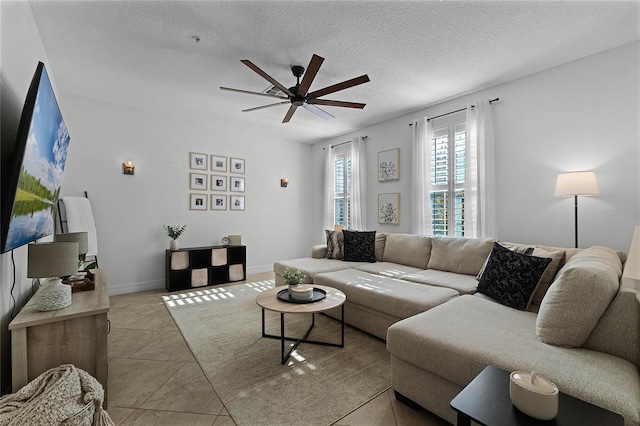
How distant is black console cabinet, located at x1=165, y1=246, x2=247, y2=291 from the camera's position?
4.28 metres

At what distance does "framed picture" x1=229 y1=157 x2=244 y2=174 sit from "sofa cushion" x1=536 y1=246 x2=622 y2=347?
4.86m

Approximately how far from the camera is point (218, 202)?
5062 mm

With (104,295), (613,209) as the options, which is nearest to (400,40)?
(613,209)

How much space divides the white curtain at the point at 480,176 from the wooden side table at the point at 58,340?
381 cm

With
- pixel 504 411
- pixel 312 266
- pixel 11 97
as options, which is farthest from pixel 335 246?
pixel 11 97

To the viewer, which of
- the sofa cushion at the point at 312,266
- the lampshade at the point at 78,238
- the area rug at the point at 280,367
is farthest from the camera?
the sofa cushion at the point at 312,266

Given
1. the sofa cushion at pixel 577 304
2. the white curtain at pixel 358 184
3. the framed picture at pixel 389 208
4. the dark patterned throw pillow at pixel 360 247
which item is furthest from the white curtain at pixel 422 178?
the sofa cushion at pixel 577 304

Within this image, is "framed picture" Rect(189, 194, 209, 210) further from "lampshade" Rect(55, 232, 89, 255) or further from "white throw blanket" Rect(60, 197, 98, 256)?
"lampshade" Rect(55, 232, 89, 255)

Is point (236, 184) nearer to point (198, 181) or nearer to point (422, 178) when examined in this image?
point (198, 181)

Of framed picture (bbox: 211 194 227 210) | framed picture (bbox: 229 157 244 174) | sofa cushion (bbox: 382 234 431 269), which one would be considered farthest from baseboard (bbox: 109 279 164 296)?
sofa cushion (bbox: 382 234 431 269)

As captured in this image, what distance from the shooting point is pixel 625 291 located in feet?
4.80

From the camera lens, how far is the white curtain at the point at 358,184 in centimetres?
505

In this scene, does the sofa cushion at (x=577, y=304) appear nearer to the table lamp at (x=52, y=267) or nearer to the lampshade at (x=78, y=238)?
the table lamp at (x=52, y=267)

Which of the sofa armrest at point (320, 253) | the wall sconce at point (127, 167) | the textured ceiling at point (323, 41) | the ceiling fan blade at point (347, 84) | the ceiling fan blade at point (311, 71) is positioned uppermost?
the textured ceiling at point (323, 41)
